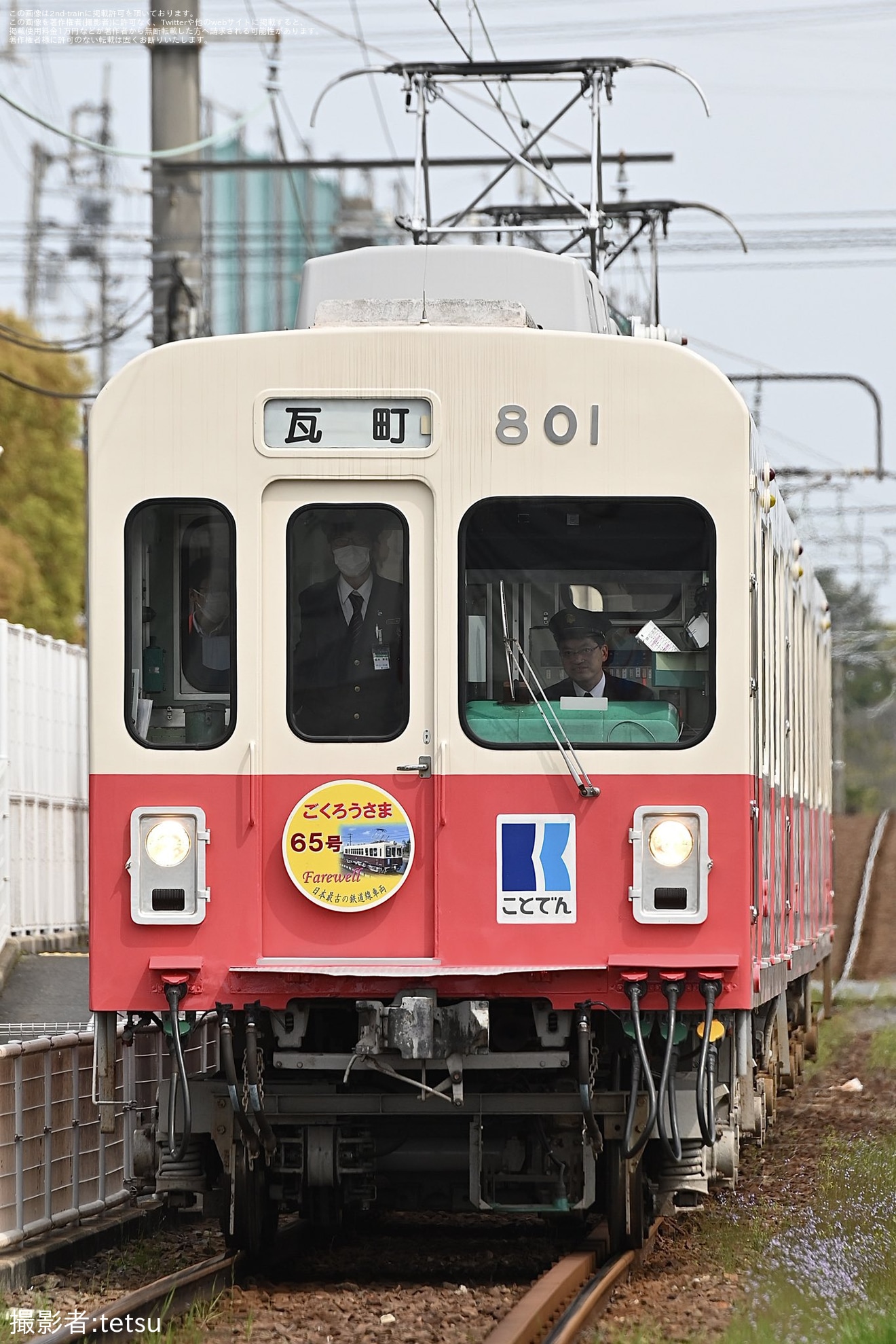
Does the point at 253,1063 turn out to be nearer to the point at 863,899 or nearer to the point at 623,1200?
the point at 623,1200

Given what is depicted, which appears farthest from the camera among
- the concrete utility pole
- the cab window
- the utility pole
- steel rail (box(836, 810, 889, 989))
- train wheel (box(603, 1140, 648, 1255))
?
the utility pole

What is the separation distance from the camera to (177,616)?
26.5ft

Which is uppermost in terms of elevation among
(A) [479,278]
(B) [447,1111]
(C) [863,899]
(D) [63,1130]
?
(A) [479,278]

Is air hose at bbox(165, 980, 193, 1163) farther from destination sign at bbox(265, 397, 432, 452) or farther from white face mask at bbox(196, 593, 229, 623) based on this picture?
destination sign at bbox(265, 397, 432, 452)

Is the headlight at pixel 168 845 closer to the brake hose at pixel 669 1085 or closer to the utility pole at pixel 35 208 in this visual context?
the brake hose at pixel 669 1085

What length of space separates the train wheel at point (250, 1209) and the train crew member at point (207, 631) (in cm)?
181

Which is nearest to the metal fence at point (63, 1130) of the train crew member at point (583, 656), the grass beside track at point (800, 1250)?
the train crew member at point (583, 656)

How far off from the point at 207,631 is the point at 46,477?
27066 millimetres

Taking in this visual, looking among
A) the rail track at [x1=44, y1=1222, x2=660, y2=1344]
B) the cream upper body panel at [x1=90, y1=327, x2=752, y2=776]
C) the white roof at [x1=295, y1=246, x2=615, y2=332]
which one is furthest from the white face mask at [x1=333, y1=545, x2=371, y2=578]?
the rail track at [x1=44, y1=1222, x2=660, y2=1344]

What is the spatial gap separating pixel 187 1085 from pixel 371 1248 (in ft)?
6.26

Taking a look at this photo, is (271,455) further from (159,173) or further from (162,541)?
(159,173)

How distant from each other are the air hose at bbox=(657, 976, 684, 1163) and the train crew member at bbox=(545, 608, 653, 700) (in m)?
1.07

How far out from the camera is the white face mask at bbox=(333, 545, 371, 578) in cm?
804

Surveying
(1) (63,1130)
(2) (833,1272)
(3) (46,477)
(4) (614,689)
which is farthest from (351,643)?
Answer: (3) (46,477)
